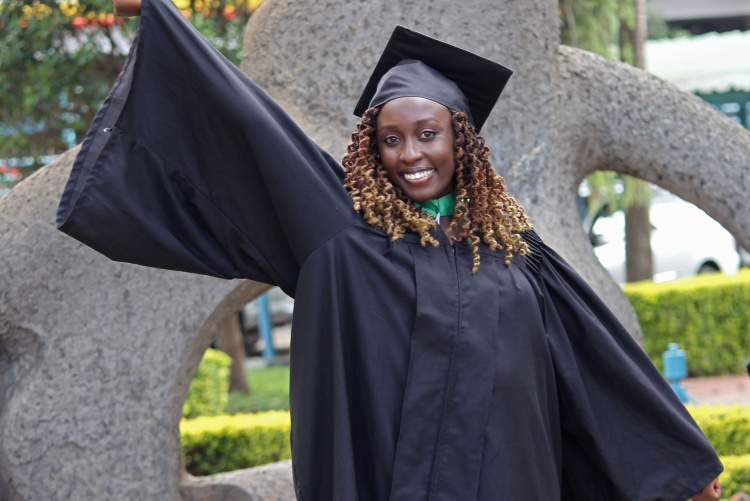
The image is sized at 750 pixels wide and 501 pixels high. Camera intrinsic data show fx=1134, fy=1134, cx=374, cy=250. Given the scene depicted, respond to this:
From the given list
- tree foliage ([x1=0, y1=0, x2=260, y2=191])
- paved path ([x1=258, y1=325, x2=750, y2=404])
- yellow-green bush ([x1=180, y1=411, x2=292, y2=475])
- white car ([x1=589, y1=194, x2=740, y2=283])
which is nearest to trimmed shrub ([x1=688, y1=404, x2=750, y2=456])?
yellow-green bush ([x1=180, y1=411, x2=292, y2=475])

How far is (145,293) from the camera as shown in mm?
4152

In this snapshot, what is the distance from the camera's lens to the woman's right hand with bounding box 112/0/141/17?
2.87m

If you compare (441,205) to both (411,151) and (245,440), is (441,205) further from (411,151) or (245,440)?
(245,440)

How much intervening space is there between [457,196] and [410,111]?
267 mm

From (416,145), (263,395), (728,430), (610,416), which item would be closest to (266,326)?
(263,395)

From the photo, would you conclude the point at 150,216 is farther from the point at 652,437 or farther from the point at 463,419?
the point at 652,437

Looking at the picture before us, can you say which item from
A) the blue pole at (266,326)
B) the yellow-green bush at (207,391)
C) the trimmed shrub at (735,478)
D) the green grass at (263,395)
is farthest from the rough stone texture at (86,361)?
the blue pole at (266,326)

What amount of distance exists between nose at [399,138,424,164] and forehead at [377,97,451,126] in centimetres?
5

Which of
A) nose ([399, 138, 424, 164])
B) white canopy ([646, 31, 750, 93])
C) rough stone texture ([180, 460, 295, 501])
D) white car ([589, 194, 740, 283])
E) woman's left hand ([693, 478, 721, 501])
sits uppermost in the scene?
white canopy ([646, 31, 750, 93])

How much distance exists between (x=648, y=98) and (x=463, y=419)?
87.8 inches

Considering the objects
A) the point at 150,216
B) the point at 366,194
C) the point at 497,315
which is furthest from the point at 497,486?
the point at 150,216

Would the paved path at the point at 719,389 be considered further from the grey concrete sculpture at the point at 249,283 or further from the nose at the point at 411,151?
the nose at the point at 411,151

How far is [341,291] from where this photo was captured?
9.21 feet

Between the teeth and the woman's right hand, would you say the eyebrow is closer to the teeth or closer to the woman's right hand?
the teeth
